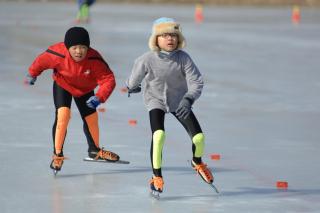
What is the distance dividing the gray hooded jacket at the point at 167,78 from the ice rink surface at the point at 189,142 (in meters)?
0.73

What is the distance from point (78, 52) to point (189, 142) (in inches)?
92.8

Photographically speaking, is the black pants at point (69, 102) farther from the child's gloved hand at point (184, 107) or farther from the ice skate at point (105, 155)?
the child's gloved hand at point (184, 107)

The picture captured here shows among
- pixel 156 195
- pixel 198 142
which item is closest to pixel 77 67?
pixel 198 142

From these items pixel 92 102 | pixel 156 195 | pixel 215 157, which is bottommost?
pixel 156 195

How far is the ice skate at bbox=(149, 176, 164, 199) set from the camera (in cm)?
714

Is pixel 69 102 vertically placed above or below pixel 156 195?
above

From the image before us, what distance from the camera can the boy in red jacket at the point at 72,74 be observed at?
7.80 metres

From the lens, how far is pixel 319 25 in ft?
101

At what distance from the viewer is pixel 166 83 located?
7312 millimetres

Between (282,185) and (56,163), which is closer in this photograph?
(282,185)

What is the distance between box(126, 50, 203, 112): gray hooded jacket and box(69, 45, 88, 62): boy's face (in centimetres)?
62

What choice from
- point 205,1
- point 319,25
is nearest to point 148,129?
point 319,25

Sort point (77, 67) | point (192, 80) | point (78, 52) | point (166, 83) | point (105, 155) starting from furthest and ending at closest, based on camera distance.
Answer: point (105, 155), point (77, 67), point (78, 52), point (166, 83), point (192, 80)

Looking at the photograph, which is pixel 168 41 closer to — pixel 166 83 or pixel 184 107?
pixel 166 83
